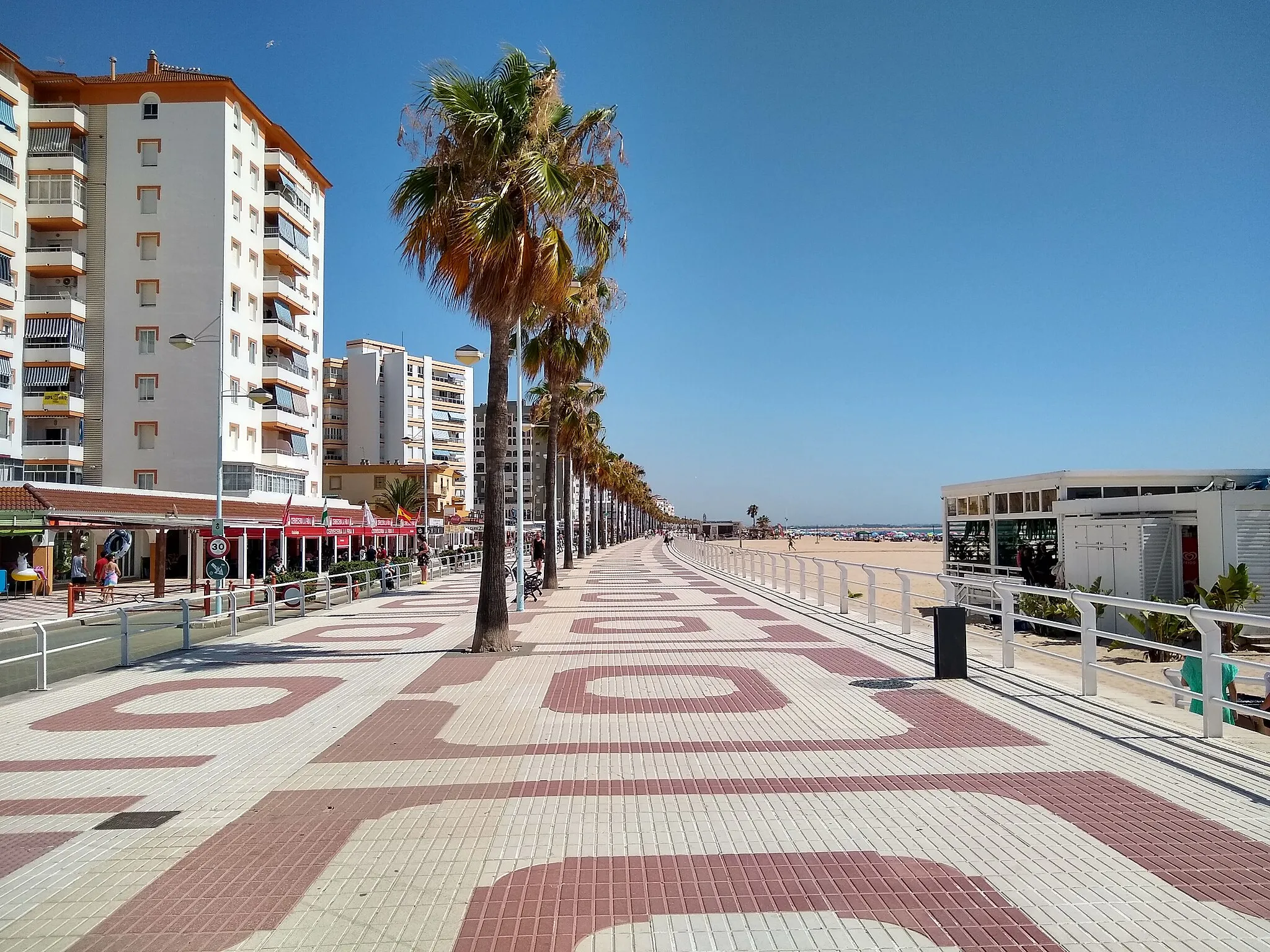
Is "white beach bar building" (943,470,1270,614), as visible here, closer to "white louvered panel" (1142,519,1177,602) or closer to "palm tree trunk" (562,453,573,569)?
"white louvered panel" (1142,519,1177,602)

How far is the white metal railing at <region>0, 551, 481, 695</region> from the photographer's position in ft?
39.2

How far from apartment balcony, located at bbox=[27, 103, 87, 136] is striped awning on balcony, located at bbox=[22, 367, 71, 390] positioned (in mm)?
11657

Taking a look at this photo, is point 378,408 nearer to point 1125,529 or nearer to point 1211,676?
point 1125,529

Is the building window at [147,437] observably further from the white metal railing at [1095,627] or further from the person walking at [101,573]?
the white metal railing at [1095,627]

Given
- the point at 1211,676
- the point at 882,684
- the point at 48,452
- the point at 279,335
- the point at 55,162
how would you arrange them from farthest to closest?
the point at 279,335, the point at 55,162, the point at 48,452, the point at 882,684, the point at 1211,676

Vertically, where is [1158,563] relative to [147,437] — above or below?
below

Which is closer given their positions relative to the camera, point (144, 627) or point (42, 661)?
point (42, 661)

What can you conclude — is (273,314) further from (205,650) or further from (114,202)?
(205,650)

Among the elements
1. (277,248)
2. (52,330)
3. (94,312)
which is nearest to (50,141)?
(94,312)

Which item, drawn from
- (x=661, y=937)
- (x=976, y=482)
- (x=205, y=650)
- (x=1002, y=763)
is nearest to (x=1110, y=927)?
(x=661, y=937)

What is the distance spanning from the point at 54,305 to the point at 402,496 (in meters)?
27.5

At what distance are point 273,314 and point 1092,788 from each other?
47.5m

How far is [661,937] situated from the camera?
3.94 meters

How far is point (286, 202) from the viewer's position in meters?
46.8
